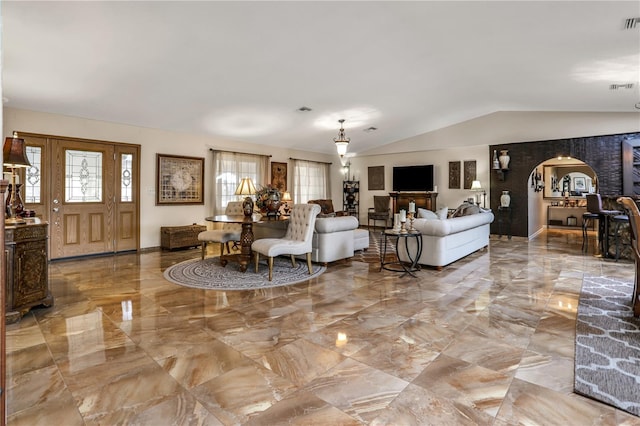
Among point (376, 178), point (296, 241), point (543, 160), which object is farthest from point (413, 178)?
point (296, 241)

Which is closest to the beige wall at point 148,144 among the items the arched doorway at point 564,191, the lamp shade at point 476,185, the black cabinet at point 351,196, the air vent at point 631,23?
the black cabinet at point 351,196

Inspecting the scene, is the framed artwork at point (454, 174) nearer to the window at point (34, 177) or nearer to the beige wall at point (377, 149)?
the beige wall at point (377, 149)

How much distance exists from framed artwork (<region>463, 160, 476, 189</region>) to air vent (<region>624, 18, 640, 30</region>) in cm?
556

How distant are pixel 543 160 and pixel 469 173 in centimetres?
166

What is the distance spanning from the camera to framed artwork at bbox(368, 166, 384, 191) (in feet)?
34.7

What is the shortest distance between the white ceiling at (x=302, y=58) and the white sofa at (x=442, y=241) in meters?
2.29

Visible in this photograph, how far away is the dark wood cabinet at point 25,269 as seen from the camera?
299 centimetres

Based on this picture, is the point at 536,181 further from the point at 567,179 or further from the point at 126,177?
the point at 126,177

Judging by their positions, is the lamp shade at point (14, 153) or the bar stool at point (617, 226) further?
the bar stool at point (617, 226)

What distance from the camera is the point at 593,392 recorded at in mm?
1912

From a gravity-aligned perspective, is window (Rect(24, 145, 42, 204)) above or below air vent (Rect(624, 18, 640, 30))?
below

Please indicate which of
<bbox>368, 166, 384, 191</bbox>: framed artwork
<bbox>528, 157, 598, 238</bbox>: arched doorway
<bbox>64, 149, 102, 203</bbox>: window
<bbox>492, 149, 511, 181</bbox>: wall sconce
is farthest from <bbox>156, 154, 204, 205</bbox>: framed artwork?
<bbox>528, 157, 598, 238</bbox>: arched doorway

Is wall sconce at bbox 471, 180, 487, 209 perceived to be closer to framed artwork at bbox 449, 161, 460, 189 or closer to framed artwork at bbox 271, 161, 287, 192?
framed artwork at bbox 449, 161, 460, 189

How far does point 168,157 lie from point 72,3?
4.02 m
